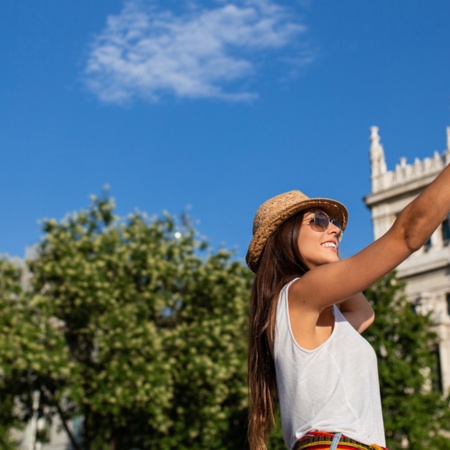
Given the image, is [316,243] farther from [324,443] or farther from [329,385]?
[324,443]

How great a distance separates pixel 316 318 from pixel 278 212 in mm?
653

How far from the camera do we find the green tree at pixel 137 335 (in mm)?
24484

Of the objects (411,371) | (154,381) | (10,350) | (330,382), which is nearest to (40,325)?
(10,350)

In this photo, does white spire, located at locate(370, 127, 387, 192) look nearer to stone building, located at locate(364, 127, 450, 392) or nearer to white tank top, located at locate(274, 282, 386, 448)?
stone building, located at locate(364, 127, 450, 392)

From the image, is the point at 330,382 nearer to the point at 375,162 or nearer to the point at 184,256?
the point at 184,256

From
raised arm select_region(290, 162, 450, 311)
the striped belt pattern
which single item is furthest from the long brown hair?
the striped belt pattern

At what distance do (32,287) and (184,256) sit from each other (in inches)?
202

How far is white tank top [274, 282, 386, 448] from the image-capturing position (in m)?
3.26

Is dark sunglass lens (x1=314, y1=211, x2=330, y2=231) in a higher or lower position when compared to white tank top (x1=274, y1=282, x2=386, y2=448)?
higher

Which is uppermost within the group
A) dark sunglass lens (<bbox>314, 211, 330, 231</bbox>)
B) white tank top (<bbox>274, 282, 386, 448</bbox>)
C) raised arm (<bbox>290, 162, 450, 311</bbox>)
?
dark sunglass lens (<bbox>314, 211, 330, 231</bbox>)

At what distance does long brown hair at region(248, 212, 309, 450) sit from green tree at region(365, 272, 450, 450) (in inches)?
864

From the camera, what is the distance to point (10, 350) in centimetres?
2398

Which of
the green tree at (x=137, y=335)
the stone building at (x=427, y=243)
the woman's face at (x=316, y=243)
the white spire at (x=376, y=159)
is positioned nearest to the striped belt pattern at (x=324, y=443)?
the woman's face at (x=316, y=243)

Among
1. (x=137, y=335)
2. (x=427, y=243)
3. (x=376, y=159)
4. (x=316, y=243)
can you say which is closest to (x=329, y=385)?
(x=316, y=243)
